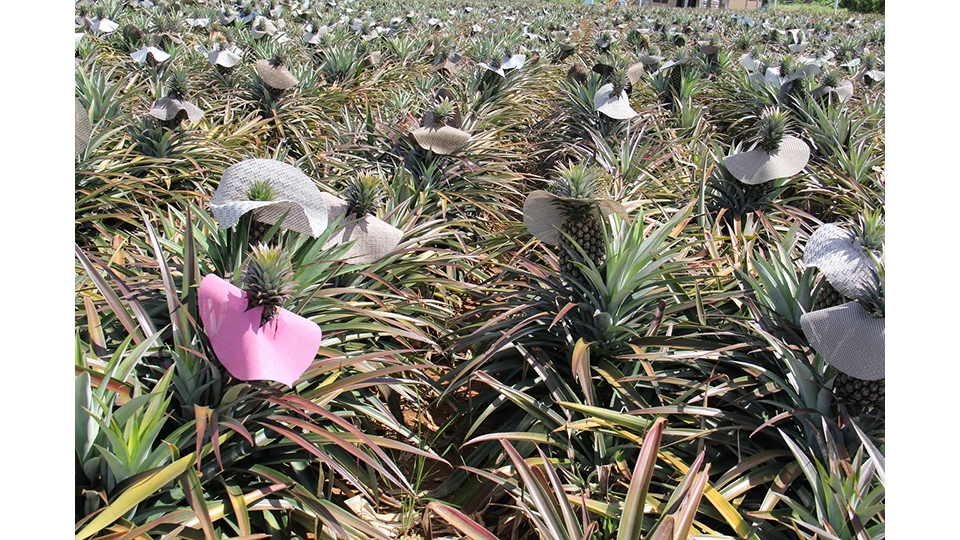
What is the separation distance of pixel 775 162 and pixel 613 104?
1025 millimetres

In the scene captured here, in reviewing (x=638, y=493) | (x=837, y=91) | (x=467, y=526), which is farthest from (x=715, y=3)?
(x=467, y=526)

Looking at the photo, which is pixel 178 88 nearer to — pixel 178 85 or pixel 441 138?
pixel 178 85

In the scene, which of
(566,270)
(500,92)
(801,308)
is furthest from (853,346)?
(500,92)

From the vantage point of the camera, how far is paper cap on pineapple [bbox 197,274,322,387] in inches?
47.2

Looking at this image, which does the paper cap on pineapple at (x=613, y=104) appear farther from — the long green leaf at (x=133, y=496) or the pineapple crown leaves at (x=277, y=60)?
the long green leaf at (x=133, y=496)

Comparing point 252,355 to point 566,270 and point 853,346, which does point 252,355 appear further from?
point 853,346

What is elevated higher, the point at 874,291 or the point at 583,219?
the point at 874,291

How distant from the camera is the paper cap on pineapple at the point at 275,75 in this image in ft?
12.8

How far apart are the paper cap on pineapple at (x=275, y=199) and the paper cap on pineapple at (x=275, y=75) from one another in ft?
8.61

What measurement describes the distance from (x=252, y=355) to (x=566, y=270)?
1.17 metres

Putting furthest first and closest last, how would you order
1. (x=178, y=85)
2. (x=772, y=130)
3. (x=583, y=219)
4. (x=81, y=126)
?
(x=178, y=85)
(x=772, y=130)
(x=81, y=126)
(x=583, y=219)

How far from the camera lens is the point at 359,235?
1.99m

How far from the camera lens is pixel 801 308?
1689 millimetres

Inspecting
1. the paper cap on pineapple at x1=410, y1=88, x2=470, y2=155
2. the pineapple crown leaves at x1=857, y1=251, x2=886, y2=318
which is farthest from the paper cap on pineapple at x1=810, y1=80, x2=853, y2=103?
the pineapple crown leaves at x1=857, y1=251, x2=886, y2=318
